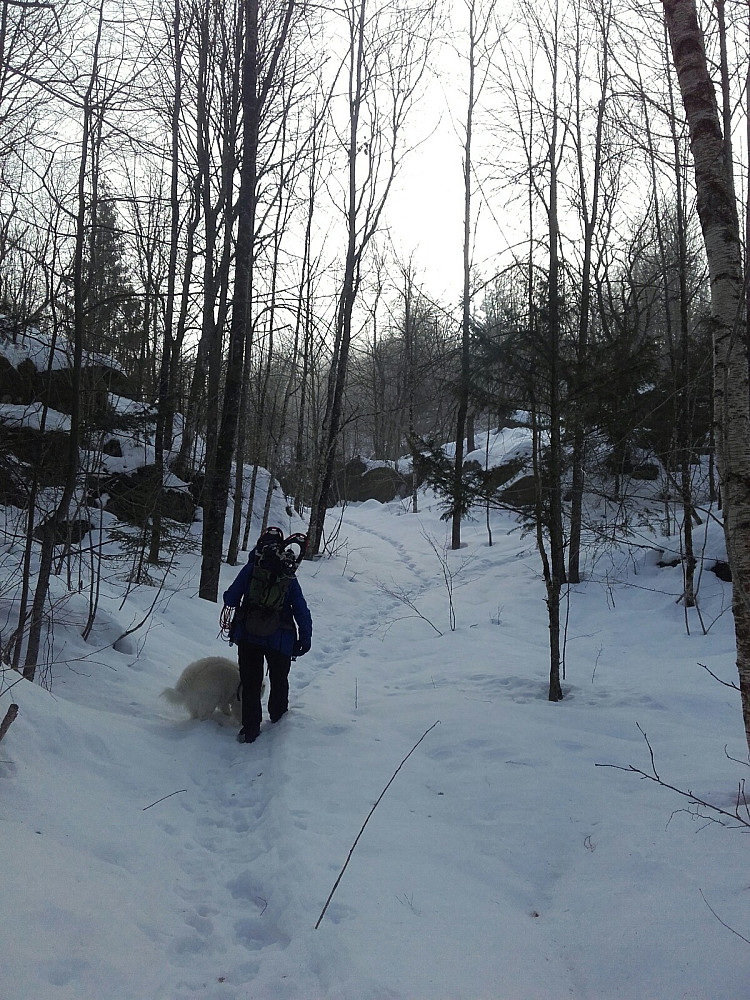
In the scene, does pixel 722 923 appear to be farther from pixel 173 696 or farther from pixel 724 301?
pixel 173 696

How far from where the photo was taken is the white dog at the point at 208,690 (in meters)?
5.23

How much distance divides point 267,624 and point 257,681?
1.66 ft

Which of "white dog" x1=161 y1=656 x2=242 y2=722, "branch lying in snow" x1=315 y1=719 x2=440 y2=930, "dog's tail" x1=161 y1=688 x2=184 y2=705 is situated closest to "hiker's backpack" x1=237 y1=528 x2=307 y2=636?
"white dog" x1=161 y1=656 x2=242 y2=722

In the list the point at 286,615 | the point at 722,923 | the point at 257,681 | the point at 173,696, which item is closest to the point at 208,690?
the point at 173,696

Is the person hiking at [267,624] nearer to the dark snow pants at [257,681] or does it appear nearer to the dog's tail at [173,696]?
the dark snow pants at [257,681]

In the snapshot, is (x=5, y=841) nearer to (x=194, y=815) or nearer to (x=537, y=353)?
(x=194, y=815)

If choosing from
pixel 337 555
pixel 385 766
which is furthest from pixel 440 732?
pixel 337 555

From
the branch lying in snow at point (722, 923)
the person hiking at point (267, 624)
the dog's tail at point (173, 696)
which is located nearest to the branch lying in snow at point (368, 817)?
the person hiking at point (267, 624)

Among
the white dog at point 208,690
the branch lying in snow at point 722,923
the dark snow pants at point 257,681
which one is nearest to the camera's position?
the branch lying in snow at point 722,923

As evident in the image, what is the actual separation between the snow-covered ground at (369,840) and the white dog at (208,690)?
18cm

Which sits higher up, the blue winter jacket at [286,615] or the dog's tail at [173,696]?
the blue winter jacket at [286,615]

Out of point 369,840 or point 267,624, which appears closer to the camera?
point 369,840

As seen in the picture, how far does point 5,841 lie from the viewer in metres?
2.77

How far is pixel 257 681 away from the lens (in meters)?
5.20
